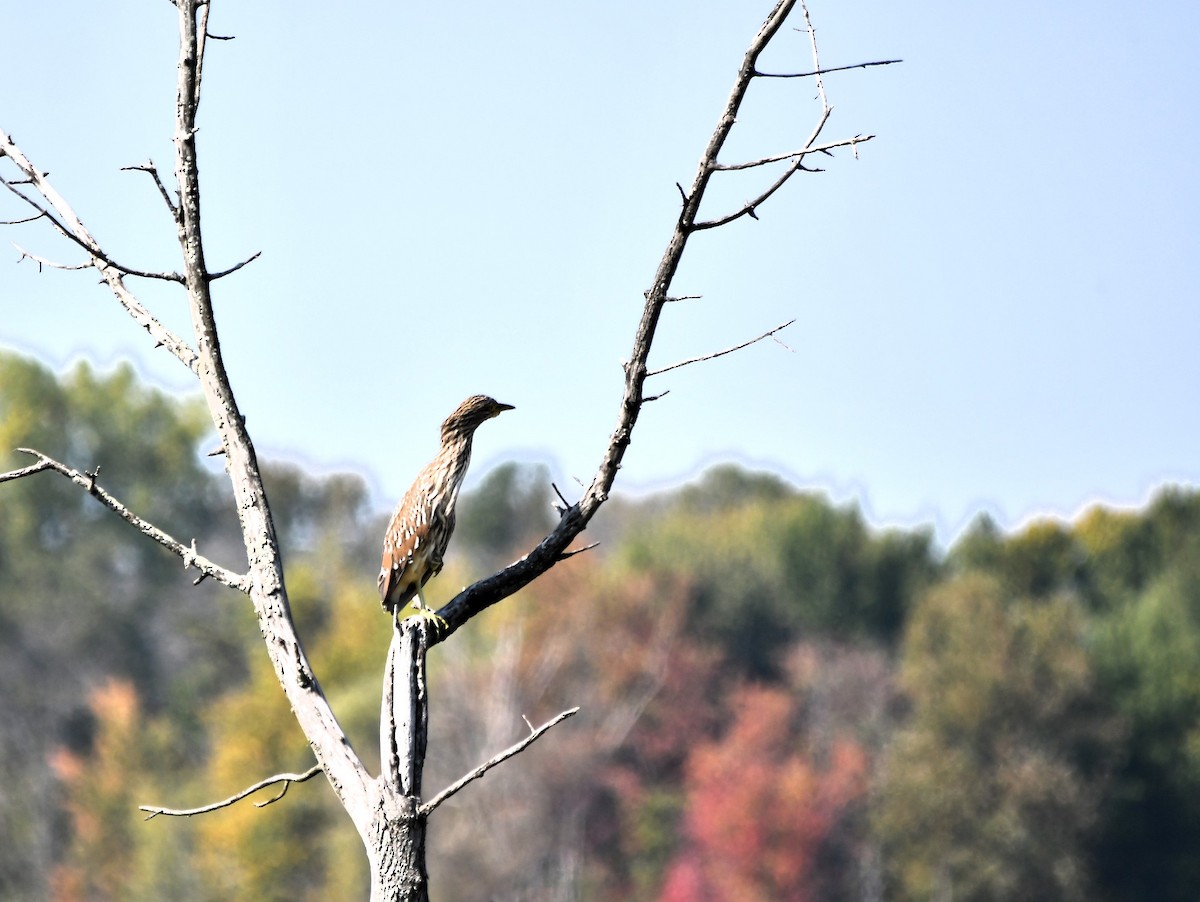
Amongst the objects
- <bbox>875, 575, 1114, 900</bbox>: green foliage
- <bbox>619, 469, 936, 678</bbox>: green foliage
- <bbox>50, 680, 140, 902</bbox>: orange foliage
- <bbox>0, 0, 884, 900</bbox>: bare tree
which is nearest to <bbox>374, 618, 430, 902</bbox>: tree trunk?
<bbox>0, 0, 884, 900</bbox>: bare tree

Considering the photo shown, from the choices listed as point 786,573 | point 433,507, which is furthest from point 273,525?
point 786,573

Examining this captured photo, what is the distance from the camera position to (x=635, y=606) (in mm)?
82312

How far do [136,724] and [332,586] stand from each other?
40.5 ft

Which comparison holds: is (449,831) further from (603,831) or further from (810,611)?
(810,611)

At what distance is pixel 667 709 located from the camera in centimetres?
7794

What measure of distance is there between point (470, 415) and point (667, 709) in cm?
6978

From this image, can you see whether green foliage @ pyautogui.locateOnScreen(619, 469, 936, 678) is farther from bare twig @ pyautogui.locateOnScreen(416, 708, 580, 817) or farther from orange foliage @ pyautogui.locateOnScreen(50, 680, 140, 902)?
bare twig @ pyautogui.locateOnScreen(416, 708, 580, 817)

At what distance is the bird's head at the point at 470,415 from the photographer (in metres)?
8.91

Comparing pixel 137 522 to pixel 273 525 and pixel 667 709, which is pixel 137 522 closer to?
pixel 273 525

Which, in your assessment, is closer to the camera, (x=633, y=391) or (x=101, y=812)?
(x=633, y=391)

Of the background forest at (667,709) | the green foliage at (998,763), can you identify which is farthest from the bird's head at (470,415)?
the green foliage at (998,763)

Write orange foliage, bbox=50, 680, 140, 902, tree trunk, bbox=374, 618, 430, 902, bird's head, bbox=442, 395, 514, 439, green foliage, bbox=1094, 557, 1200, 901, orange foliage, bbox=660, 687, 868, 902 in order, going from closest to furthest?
tree trunk, bbox=374, 618, 430, 902 → bird's head, bbox=442, 395, 514, 439 → green foliage, bbox=1094, 557, 1200, 901 → orange foliage, bbox=660, 687, 868, 902 → orange foliage, bbox=50, 680, 140, 902

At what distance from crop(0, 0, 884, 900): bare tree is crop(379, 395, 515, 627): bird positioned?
5.28 ft

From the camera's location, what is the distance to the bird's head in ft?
29.2
